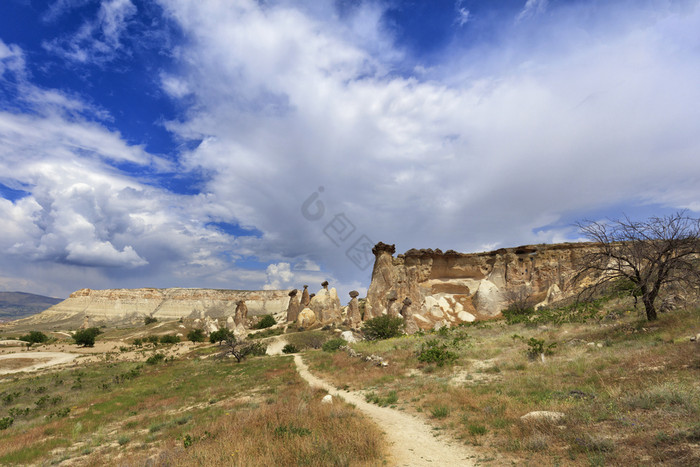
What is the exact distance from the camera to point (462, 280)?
153ft

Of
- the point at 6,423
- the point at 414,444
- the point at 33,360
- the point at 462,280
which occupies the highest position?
the point at 462,280

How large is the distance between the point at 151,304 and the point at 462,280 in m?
111

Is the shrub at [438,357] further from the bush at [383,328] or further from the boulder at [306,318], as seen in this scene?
the boulder at [306,318]

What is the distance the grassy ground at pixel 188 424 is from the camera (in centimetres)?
643

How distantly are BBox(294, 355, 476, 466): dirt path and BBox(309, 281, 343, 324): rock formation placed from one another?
38.3 meters

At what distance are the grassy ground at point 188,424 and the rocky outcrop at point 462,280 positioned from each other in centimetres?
2328

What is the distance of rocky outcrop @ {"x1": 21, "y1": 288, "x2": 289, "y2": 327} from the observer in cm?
9725

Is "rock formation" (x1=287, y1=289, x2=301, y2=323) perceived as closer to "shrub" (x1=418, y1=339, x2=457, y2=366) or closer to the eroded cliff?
"shrub" (x1=418, y1=339, x2=457, y2=366)

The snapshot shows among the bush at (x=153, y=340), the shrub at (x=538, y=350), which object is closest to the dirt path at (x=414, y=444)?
the shrub at (x=538, y=350)

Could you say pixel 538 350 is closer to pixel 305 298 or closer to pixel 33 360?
pixel 305 298

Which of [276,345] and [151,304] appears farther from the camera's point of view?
[151,304]

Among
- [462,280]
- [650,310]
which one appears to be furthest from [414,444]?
[462,280]

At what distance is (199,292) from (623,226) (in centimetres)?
12882

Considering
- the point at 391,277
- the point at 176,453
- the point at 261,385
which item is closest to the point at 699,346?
the point at 176,453
